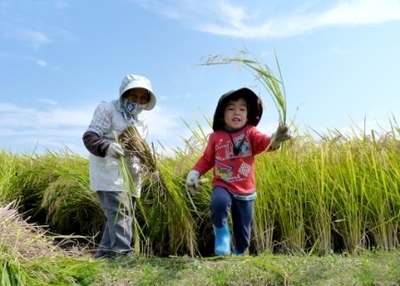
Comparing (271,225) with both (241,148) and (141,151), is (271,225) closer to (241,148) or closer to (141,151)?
(241,148)

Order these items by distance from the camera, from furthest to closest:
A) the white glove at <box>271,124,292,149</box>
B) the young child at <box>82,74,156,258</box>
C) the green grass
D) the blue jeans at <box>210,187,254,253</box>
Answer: the young child at <box>82,74,156,258</box> → the blue jeans at <box>210,187,254,253</box> → the white glove at <box>271,124,292,149</box> → the green grass

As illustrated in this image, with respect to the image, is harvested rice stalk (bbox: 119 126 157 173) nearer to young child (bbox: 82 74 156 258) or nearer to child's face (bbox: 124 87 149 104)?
young child (bbox: 82 74 156 258)

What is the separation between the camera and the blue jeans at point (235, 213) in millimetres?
3611

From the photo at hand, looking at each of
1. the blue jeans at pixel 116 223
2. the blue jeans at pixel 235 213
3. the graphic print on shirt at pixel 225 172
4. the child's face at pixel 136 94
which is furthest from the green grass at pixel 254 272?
the child's face at pixel 136 94

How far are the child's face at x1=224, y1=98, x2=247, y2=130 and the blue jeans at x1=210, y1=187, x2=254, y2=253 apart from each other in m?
0.47

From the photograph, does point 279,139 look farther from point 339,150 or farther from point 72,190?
point 72,190

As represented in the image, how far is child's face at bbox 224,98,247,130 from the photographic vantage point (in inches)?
147

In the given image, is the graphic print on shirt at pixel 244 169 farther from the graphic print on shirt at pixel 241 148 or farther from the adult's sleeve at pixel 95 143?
the adult's sleeve at pixel 95 143

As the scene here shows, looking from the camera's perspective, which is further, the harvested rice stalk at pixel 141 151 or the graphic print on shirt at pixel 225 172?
the harvested rice stalk at pixel 141 151

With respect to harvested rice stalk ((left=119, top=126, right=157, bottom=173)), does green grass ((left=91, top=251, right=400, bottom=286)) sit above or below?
below

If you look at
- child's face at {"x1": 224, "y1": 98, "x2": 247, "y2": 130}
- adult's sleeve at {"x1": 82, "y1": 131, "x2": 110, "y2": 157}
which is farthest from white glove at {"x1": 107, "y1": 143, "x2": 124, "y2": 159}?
child's face at {"x1": 224, "y1": 98, "x2": 247, "y2": 130}

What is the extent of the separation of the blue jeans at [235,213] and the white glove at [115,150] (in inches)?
28.2

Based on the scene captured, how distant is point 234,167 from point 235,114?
1.25ft

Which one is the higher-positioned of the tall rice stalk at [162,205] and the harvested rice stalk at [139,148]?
the harvested rice stalk at [139,148]
